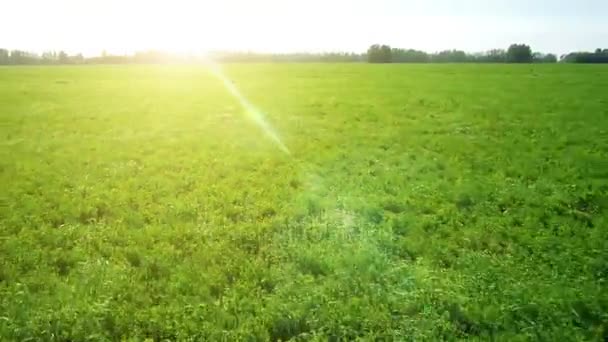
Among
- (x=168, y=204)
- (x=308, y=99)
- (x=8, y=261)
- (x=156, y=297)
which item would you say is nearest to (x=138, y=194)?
(x=168, y=204)

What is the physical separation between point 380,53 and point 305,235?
122 metres

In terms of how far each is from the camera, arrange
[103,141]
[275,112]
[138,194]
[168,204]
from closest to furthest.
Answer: [168,204] → [138,194] → [103,141] → [275,112]

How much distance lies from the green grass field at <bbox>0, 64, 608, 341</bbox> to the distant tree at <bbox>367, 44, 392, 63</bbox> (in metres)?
110

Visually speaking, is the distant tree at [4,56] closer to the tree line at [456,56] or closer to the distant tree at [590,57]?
the tree line at [456,56]

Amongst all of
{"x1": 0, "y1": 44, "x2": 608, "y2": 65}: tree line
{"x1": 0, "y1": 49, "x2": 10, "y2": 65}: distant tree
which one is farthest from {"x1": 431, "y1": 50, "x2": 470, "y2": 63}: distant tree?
{"x1": 0, "y1": 49, "x2": 10, "y2": 65}: distant tree

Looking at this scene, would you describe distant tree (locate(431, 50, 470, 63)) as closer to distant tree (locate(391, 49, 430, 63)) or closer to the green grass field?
distant tree (locate(391, 49, 430, 63))

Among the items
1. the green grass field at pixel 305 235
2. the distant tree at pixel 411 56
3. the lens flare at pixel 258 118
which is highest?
the distant tree at pixel 411 56

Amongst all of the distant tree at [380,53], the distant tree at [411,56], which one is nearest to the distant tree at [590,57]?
the distant tree at [411,56]

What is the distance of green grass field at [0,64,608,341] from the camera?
6492 millimetres

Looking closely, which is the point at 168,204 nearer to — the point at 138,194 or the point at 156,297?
the point at 138,194

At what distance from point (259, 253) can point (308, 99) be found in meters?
26.2

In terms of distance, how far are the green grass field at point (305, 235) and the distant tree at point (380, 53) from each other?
110m

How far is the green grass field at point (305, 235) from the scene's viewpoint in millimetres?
6492

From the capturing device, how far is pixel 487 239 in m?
9.05
